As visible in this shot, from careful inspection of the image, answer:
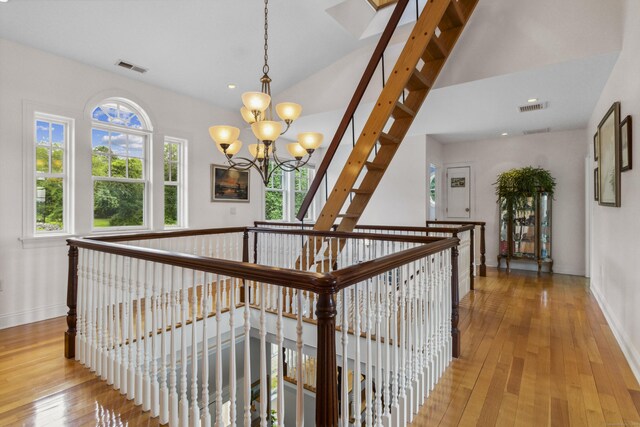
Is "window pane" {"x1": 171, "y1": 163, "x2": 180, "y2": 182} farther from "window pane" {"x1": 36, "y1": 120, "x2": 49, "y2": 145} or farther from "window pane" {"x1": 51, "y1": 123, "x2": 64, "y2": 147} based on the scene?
"window pane" {"x1": 36, "y1": 120, "x2": 49, "y2": 145}

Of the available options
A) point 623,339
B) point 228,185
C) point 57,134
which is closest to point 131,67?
point 57,134

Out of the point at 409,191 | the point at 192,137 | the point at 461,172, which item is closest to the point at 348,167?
the point at 192,137

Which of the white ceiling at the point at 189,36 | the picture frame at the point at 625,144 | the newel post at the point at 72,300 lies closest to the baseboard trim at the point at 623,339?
the picture frame at the point at 625,144

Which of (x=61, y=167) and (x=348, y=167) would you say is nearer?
(x=348, y=167)

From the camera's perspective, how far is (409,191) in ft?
21.4

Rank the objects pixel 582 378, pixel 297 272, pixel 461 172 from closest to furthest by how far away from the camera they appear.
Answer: pixel 297 272
pixel 582 378
pixel 461 172

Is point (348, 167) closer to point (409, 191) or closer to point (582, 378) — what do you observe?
point (582, 378)

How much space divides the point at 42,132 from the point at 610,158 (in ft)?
19.3

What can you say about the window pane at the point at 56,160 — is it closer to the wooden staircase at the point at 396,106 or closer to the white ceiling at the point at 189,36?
the white ceiling at the point at 189,36

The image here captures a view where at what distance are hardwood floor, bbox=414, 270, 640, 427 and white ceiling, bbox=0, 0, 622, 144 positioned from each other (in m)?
2.59

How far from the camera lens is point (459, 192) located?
23.1 ft

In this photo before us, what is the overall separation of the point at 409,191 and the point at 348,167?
382cm

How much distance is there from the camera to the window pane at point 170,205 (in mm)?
4829

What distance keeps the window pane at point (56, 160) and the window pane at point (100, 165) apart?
315mm
